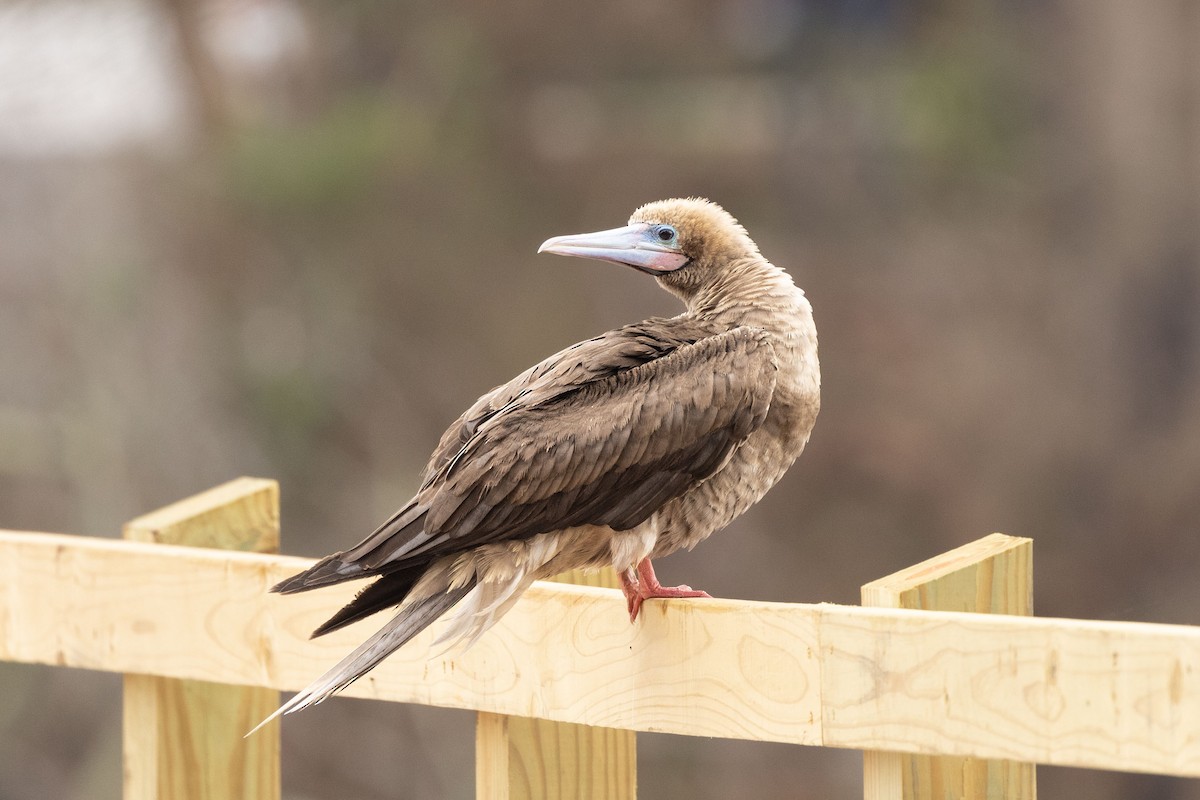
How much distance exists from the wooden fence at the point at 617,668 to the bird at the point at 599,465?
0.31 ft

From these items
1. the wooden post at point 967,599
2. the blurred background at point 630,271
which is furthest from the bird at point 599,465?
the blurred background at point 630,271

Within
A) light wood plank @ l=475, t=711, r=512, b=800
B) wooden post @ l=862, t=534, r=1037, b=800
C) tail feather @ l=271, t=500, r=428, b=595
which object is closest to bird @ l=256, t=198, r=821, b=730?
tail feather @ l=271, t=500, r=428, b=595

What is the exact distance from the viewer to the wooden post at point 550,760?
2.20 meters

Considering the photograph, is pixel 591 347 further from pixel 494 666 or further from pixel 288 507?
pixel 288 507

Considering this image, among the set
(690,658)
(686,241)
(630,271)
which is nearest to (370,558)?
(690,658)

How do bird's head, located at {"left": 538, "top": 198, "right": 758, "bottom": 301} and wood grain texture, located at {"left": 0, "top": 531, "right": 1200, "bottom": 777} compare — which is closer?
wood grain texture, located at {"left": 0, "top": 531, "right": 1200, "bottom": 777}

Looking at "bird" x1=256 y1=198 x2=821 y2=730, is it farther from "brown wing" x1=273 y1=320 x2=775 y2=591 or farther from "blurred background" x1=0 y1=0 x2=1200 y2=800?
"blurred background" x1=0 y1=0 x2=1200 y2=800

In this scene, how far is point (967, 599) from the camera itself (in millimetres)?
2129

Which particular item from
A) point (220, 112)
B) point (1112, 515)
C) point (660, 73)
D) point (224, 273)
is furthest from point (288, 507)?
point (1112, 515)

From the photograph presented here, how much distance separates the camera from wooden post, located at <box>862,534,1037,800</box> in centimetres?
204

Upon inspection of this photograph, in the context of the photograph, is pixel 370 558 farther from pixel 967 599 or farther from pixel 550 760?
pixel 967 599

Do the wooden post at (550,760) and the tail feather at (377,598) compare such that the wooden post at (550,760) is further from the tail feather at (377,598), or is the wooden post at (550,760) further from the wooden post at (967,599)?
the wooden post at (967,599)

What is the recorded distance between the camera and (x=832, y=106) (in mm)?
9766

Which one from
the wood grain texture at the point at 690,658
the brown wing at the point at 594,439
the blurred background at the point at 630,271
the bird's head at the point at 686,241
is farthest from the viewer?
the blurred background at the point at 630,271
